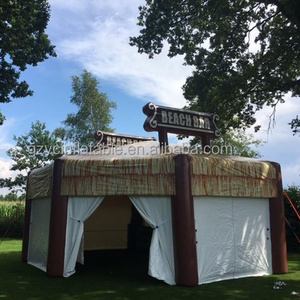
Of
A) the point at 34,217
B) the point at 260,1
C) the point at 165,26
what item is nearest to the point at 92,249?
the point at 34,217

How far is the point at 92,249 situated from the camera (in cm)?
1295

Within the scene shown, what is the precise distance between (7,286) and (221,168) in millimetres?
5130

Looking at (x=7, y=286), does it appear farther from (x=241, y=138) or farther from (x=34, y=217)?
(x=241, y=138)

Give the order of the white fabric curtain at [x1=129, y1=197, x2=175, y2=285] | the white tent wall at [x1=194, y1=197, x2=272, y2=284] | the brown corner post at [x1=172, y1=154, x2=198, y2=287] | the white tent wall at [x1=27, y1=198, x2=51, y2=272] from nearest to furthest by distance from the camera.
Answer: the brown corner post at [x1=172, y1=154, x2=198, y2=287], the white fabric curtain at [x1=129, y1=197, x2=175, y2=285], the white tent wall at [x1=194, y1=197, x2=272, y2=284], the white tent wall at [x1=27, y1=198, x2=51, y2=272]

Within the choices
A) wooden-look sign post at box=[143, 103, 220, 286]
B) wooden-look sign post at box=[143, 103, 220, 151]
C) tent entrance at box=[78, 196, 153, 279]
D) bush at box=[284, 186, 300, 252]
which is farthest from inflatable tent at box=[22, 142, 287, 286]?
bush at box=[284, 186, 300, 252]

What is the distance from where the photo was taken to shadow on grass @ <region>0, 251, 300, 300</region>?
632cm

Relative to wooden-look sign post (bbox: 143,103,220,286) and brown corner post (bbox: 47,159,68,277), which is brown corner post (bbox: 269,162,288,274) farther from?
brown corner post (bbox: 47,159,68,277)

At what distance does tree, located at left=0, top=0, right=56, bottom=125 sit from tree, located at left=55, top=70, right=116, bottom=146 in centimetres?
1004

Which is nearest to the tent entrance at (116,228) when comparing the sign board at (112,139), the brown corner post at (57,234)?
the sign board at (112,139)

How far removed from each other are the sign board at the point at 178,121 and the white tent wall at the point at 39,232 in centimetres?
331

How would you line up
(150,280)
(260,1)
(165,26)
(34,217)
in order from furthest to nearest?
(165,26), (260,1), (34,217), (150,280)

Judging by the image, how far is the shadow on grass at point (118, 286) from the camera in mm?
6316

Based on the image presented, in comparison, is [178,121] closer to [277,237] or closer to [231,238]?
[231,238]

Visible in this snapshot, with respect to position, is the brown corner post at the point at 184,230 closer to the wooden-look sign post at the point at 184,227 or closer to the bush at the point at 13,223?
the wooden-look sign post at the point at 184,227
